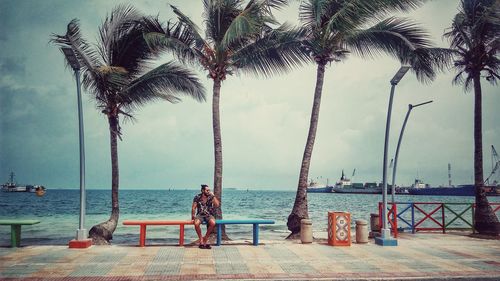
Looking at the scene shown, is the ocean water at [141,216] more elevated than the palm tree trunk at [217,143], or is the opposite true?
the palm tree trunk at [217,143]

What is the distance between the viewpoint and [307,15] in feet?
46.2

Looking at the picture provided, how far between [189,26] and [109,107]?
442 centimetres

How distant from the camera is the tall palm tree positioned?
13.1 m

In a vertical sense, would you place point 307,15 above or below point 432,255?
above

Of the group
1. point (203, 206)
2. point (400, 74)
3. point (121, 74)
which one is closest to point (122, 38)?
point (121, 74)

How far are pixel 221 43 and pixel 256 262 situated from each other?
7.19 meters

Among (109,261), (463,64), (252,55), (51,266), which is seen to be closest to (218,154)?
(252,55)

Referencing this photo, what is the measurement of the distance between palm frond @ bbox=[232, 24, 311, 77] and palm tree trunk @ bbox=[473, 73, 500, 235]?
7282 millimetres

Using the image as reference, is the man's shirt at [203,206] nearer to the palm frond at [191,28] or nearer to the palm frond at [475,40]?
the palm frond at [191,28]

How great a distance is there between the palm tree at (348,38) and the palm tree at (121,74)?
16.2ft

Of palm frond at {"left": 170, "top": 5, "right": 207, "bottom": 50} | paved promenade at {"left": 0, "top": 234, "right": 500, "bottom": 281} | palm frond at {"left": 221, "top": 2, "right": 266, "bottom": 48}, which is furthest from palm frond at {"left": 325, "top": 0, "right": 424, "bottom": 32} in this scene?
paved promenade at {"left": 0, "top": 234, "right": 500, "bottom": 281}

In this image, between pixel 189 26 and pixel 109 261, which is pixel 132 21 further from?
pixel 109 261

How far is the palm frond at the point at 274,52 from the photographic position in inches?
547

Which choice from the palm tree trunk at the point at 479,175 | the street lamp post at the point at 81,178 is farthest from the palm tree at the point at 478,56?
the street lamp post at the point at 81,178
